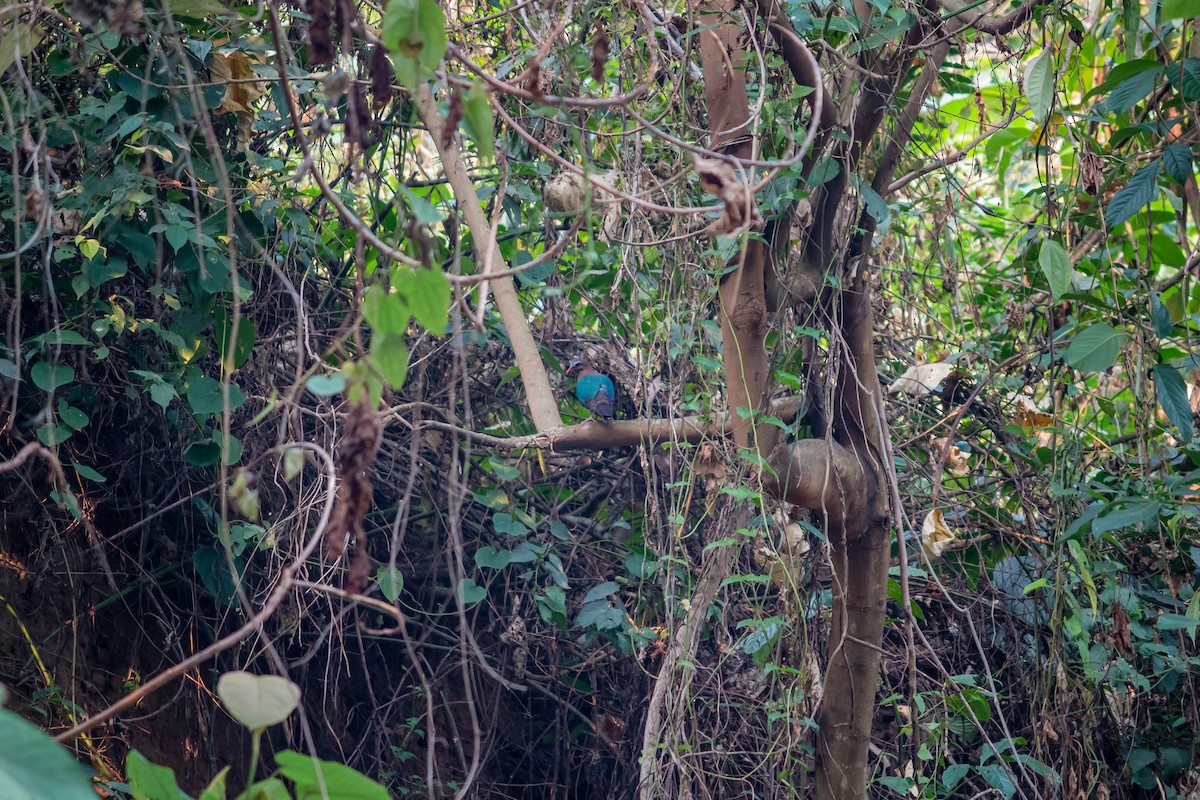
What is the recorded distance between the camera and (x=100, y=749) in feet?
7.31

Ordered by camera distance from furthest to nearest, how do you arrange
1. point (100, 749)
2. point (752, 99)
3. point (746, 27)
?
1. point (100, 749)
2. point (752, 99)
3. point (746, 27)

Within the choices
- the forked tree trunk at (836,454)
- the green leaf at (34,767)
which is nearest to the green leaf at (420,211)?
the green leaf at (34,767)

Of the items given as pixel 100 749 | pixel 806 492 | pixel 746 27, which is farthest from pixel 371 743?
pixel 746 27

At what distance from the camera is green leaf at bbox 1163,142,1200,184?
194 cm

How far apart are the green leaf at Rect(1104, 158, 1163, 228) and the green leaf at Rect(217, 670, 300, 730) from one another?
69.3 inches

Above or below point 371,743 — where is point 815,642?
above

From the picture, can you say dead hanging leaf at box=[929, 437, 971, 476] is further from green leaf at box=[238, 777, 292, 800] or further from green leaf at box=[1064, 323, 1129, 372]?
green leaf at box=[238, 777, 292, 800]

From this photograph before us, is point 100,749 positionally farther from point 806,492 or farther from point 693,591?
point 806,492

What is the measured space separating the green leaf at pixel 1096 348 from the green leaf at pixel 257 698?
1.62 m

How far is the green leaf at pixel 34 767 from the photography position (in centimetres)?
62

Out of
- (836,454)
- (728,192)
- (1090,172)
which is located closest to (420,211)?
(728,192)

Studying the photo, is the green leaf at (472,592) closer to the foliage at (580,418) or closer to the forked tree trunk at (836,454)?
the foliage at (580,418)

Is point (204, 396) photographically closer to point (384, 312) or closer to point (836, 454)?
point (836, 454)

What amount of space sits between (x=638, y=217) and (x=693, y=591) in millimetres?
793
